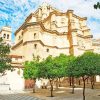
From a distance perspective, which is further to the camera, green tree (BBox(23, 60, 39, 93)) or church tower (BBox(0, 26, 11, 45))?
church tower (BBox(0, 26, 11, 45))

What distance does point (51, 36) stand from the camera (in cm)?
7712

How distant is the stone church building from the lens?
66.8m

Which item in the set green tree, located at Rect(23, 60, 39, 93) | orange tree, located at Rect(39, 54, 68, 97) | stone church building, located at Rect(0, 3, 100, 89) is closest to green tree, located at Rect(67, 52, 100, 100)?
orange tree, located at Rect(39, 54, 68, 97)

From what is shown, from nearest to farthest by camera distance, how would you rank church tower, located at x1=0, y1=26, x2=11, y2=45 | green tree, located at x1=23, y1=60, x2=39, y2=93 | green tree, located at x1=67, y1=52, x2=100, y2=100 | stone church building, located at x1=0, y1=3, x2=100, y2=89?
green tree, located at x1=67, y1=52, x2=100, y2=100
green tree, located at x1=23, y1=60, x2=39, y2=93
stone church building, located at x1=0, y1=3, x2=100, y2=89
church tower, located at x1=0, y1=26, x2=11, y2=45

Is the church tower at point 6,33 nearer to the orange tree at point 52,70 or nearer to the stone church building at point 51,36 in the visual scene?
the stone church building at point 51,36

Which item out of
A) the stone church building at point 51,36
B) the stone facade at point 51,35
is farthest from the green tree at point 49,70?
the stone facade at point 51,35

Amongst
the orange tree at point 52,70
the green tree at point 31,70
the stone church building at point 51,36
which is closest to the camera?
the orange tree at point 52,70

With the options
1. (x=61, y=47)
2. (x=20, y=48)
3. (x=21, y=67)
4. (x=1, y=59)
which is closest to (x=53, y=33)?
(x=61, y=47)

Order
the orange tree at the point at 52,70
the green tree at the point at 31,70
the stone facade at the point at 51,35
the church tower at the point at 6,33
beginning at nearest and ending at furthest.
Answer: the orange tree at the point at 52,70, the green tree at the point at 31,70, the stone facade at the point at 51,35, the church tower at the point at 6,33

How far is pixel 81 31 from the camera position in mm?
87062

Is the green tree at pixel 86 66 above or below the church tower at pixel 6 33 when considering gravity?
below

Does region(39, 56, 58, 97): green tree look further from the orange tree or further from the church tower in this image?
the church tower

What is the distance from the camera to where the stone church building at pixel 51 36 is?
6681cm

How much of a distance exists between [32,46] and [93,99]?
37541 mm
